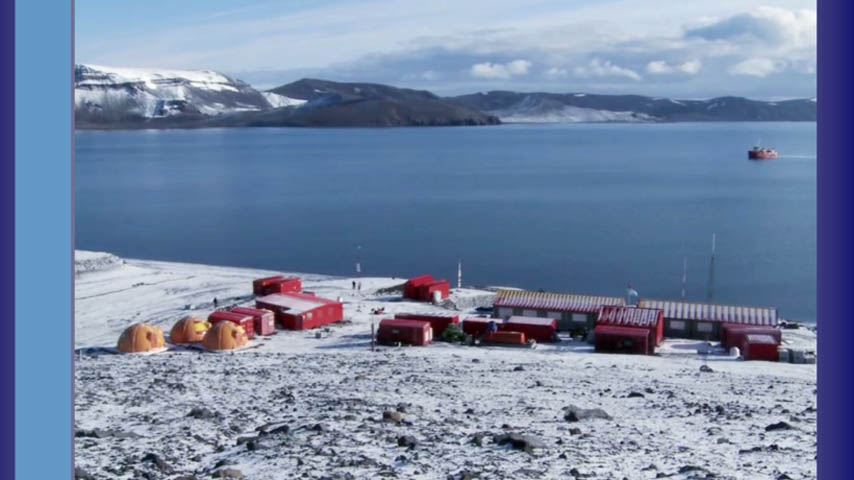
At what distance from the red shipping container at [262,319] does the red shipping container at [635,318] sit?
6.24m

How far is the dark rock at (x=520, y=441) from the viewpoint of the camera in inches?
290

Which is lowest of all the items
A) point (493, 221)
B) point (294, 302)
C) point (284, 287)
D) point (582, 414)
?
point (582, 414)

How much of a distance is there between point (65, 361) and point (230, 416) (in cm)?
824

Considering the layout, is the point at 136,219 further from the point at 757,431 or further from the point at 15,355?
the point at 15,355

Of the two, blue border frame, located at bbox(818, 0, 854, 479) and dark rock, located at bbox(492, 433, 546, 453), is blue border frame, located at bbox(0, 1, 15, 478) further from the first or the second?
dark rock, located at bbox(492, 433, 546, 453)

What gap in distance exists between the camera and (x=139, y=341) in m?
14.3

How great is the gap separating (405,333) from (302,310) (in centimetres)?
260

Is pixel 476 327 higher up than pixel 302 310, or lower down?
lower down

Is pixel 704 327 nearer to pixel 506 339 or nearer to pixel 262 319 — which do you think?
pixel 506 339

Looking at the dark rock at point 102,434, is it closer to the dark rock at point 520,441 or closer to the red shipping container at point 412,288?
the dark rock at point 520,441

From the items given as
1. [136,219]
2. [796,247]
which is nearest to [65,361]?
[796,247]

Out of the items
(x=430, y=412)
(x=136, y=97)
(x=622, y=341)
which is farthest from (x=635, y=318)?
(x=136, y=97)

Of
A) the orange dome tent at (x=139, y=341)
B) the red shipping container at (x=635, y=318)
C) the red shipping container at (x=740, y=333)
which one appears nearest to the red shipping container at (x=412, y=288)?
the red shipping container at (x=635, y=318)

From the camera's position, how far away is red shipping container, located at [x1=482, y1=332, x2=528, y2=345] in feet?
48.7
